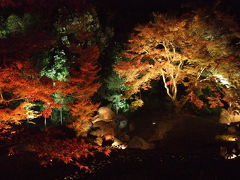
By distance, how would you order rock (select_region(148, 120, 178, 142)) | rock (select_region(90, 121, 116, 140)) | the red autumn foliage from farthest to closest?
rock (select_region(90, 121, 116, 140)) → rock (select_region(148, 120, 178, 142)) → the red autumn foliage

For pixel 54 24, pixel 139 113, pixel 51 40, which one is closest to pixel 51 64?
pixel 51 40

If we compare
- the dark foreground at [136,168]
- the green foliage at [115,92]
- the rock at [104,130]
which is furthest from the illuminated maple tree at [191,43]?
the dark foreground at [136,168]

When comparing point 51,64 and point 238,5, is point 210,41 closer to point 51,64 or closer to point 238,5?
point 238,5

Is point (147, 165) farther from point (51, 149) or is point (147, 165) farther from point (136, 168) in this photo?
point (51, 149)

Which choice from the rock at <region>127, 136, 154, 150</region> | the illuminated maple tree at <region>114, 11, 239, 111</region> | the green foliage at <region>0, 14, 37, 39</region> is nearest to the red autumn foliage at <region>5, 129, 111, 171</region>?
the rock at <region>127, 136, 154, 150</region>

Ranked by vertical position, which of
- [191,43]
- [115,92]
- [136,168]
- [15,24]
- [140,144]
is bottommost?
[136,168]

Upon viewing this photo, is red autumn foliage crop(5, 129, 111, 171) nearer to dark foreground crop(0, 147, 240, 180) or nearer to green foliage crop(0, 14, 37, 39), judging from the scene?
dark foreground crop(0, 147, 240, 180)

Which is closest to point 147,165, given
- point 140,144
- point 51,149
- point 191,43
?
point 140,144

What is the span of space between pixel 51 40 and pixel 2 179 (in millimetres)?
9627

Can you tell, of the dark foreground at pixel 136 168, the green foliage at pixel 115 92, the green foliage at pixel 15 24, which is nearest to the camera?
the dark foreground at pixel 136 168

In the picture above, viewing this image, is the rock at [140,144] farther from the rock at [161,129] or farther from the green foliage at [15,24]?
the green foliage at [15,24]

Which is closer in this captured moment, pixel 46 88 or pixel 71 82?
pixel 46 88

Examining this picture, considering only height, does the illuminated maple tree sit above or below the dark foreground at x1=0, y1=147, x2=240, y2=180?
above

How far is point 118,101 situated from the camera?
57.7ft
